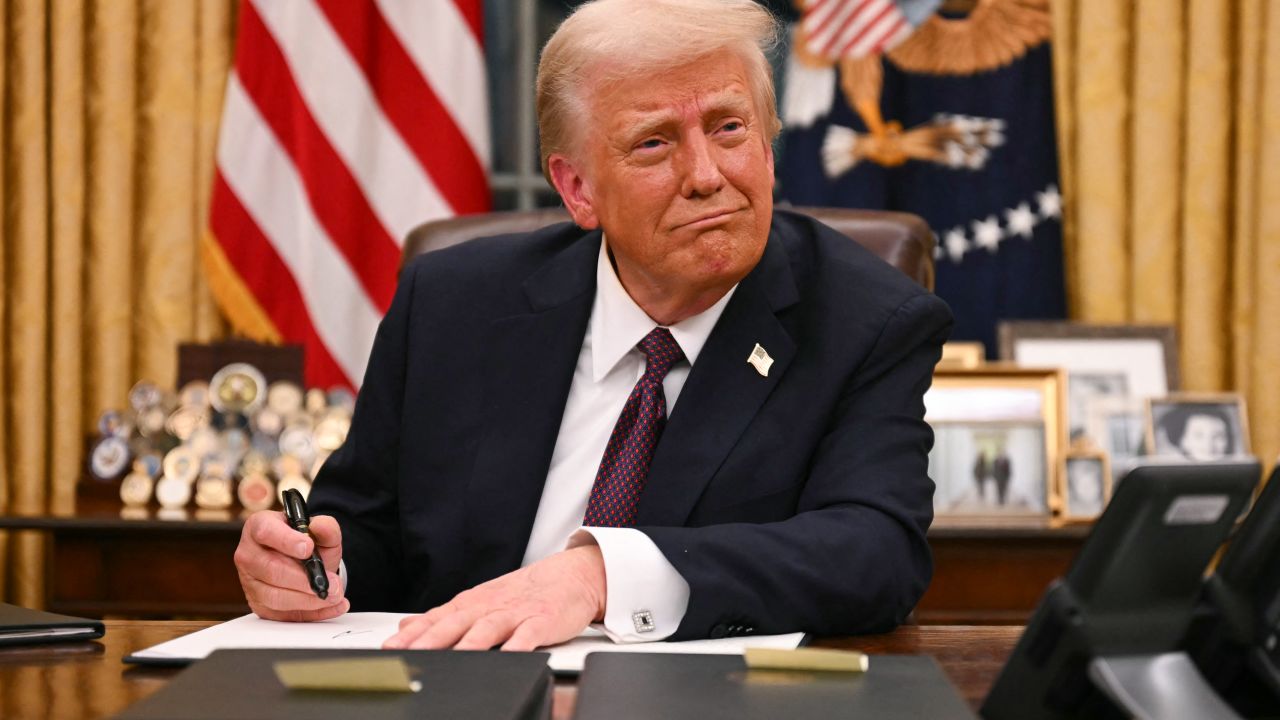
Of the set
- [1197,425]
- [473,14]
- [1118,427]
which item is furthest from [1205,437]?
[473,14]

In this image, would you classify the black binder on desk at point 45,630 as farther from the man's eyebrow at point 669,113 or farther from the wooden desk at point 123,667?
the man's eyebrow at point 669,113

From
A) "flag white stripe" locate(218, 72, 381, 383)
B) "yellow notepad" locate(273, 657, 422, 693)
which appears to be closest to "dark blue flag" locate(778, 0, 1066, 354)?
"flag white stripe" locate(218, 72, 381, 383)

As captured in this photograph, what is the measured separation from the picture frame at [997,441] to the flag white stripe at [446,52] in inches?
56.6

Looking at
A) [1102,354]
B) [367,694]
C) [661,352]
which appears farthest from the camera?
[1102,354]

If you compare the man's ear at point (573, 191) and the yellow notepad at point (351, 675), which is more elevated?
the man's ear at point (573, 191)

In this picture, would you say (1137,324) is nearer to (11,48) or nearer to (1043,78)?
(1043,78)

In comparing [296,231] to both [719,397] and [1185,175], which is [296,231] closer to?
[719,397]

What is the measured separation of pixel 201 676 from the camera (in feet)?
3.39

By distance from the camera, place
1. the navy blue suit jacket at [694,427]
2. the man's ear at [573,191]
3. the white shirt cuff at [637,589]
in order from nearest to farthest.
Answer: the white shirt cuff at [637,589], the navy blue suit jacket at [694,427], the man's ear at [573,191]

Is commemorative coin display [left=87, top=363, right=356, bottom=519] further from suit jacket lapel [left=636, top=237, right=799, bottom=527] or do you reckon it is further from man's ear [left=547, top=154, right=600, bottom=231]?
suit jacket lapel [left=636, top=237, right=799, bottom=527]

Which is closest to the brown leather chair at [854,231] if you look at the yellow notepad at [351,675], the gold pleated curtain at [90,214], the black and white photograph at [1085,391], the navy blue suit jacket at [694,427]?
the navy blue suit jacket at [694,427]

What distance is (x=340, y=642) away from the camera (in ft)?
4.28

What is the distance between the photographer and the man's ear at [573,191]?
6.64 ft

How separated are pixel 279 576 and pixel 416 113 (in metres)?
2.41
